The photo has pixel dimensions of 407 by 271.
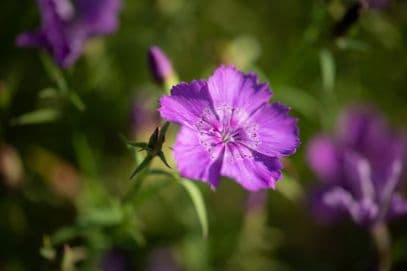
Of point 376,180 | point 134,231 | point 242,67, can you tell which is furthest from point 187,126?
point 376,180

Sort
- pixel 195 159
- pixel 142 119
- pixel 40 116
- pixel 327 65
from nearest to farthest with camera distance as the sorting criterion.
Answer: pixel 195 159
pixel 327 65
pixel 40 116
pixel 142 119

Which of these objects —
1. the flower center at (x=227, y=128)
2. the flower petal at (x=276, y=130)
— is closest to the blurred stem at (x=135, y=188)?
the flower center at (x=227, y=128)

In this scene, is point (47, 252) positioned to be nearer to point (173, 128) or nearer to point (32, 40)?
point (32, 40)

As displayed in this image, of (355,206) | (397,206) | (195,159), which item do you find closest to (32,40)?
(195,159)

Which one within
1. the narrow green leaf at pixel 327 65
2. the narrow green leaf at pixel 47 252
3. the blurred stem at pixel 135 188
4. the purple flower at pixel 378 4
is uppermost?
the purple flower at pixel 378 4

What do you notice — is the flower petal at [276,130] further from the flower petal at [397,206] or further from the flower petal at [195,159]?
the flower petal at [397,206]

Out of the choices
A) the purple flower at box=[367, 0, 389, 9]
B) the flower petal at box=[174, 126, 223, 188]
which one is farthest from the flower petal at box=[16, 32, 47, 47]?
the purple flower at box=[367, 0, 389, 9]
